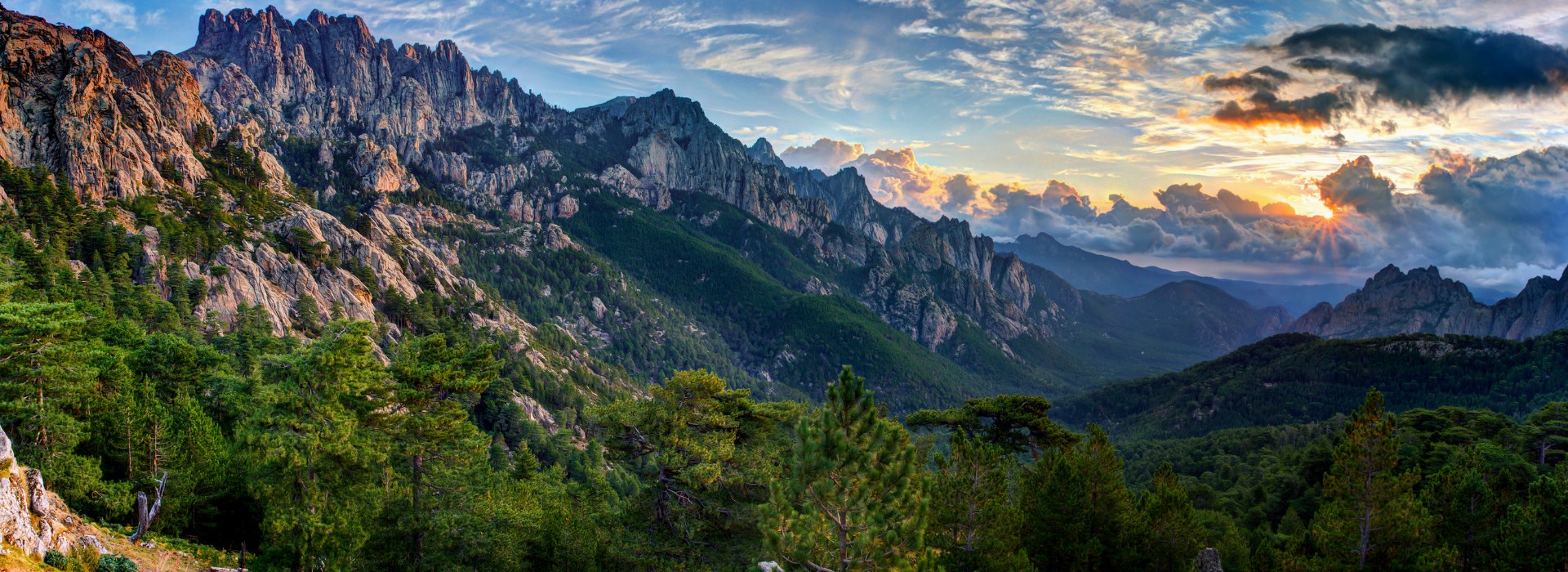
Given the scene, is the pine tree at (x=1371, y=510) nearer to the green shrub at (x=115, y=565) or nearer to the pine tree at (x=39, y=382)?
the green shrub at (x=115, y=565)

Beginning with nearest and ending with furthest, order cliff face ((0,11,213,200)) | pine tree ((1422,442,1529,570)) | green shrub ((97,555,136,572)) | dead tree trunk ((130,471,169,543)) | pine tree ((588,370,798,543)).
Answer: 1. green shrub ((97,555,136,572))
2. dead tree trunk ((130,471,169,543))
3. pine tree ((588,370,798,543))
4. pine tree ((1422,442,1529,570))
5. cliff face ((0,11,213,200))

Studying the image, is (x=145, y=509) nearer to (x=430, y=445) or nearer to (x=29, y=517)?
(x=29, y=517)

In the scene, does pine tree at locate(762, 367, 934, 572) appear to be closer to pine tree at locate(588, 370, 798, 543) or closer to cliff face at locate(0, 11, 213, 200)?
pine tree at locate(588, 370, 798, 543)

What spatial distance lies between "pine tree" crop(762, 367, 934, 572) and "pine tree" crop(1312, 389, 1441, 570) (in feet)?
68.3

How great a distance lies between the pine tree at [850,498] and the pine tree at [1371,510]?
2083 centimetres

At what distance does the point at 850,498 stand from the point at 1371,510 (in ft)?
79.9

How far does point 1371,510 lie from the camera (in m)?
26.6

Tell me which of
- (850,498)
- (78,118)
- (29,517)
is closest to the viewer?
(850,498)

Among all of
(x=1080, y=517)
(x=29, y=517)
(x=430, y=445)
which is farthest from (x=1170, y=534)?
(x=29, y=517)

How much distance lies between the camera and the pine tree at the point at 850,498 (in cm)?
1773

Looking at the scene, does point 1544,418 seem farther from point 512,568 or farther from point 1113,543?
point 512,568

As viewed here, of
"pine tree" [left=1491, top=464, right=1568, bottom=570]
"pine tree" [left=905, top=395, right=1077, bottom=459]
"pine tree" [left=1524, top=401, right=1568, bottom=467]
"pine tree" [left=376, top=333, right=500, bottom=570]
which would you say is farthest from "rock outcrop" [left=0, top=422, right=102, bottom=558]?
"pine tree" [left=1524, top=401, right=1568, bottom=467]

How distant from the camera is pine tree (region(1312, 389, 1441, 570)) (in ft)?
85.5

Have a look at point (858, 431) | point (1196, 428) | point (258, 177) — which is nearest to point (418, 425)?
point (858, 431)
